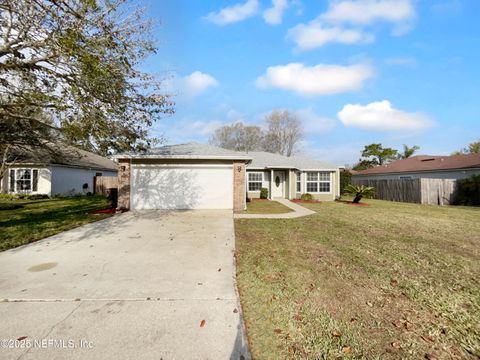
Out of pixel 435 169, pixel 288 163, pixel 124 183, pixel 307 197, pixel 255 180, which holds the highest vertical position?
pixel 288 163

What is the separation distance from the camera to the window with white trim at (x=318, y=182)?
19.2 metres

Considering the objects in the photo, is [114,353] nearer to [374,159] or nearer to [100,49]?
[100,49]

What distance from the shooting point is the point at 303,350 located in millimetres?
2516

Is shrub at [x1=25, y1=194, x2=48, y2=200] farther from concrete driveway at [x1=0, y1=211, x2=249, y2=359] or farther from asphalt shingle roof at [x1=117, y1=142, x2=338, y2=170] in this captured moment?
concrete driveway at [x1=0, y1=211, x2=249, y2=359]

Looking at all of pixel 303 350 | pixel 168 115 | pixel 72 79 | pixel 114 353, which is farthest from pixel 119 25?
pixel 303 350

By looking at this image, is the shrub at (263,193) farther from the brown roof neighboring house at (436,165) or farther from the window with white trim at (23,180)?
the window with white trim at (23,180)

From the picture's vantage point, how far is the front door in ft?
62.6

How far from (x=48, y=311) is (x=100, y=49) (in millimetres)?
5886

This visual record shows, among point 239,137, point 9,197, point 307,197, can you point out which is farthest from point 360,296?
point 239,137

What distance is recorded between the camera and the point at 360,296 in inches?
144

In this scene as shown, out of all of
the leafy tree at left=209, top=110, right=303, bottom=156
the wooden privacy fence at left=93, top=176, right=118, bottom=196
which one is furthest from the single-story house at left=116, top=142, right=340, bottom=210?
the leafy tree at left=209, top=110, right=303, bottom=156

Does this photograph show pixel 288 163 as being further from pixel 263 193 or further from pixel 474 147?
pixel 474 147

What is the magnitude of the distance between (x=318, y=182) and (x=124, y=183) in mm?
14099

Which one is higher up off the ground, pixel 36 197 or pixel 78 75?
pixel 78 75
